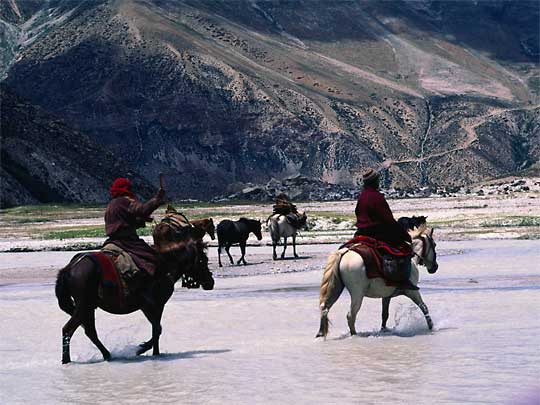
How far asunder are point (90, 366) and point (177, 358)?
1.18m

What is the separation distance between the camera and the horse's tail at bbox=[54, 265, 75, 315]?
14.5m

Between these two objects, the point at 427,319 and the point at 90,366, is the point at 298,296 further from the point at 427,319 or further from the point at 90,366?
the point at 90,366

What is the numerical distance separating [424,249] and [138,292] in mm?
5389

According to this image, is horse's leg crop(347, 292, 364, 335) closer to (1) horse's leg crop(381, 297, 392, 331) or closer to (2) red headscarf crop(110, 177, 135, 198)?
(1) horse's leg crop(381, 297, 392, 331)

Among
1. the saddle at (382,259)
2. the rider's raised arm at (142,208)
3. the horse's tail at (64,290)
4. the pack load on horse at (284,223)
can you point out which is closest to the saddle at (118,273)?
the horse's tail at (64,290)

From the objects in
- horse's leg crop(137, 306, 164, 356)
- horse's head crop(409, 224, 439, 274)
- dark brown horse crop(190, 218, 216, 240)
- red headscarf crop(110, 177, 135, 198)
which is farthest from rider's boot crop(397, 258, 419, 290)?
red headscarf crop(110, 177, 135, 198)

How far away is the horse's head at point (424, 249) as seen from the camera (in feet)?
59.6

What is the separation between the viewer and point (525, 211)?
67375 millimetres

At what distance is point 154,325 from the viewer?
15.2m

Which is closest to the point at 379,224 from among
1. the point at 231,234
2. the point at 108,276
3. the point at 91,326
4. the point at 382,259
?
the point at 382,259

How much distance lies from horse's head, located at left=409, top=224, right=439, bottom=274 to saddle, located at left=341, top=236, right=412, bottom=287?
5.67 feet

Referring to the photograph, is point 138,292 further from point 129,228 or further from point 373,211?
point 373,211

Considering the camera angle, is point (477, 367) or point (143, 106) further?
point (143, 106)

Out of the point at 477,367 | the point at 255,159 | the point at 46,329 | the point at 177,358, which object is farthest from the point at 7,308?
the point at 255,159
